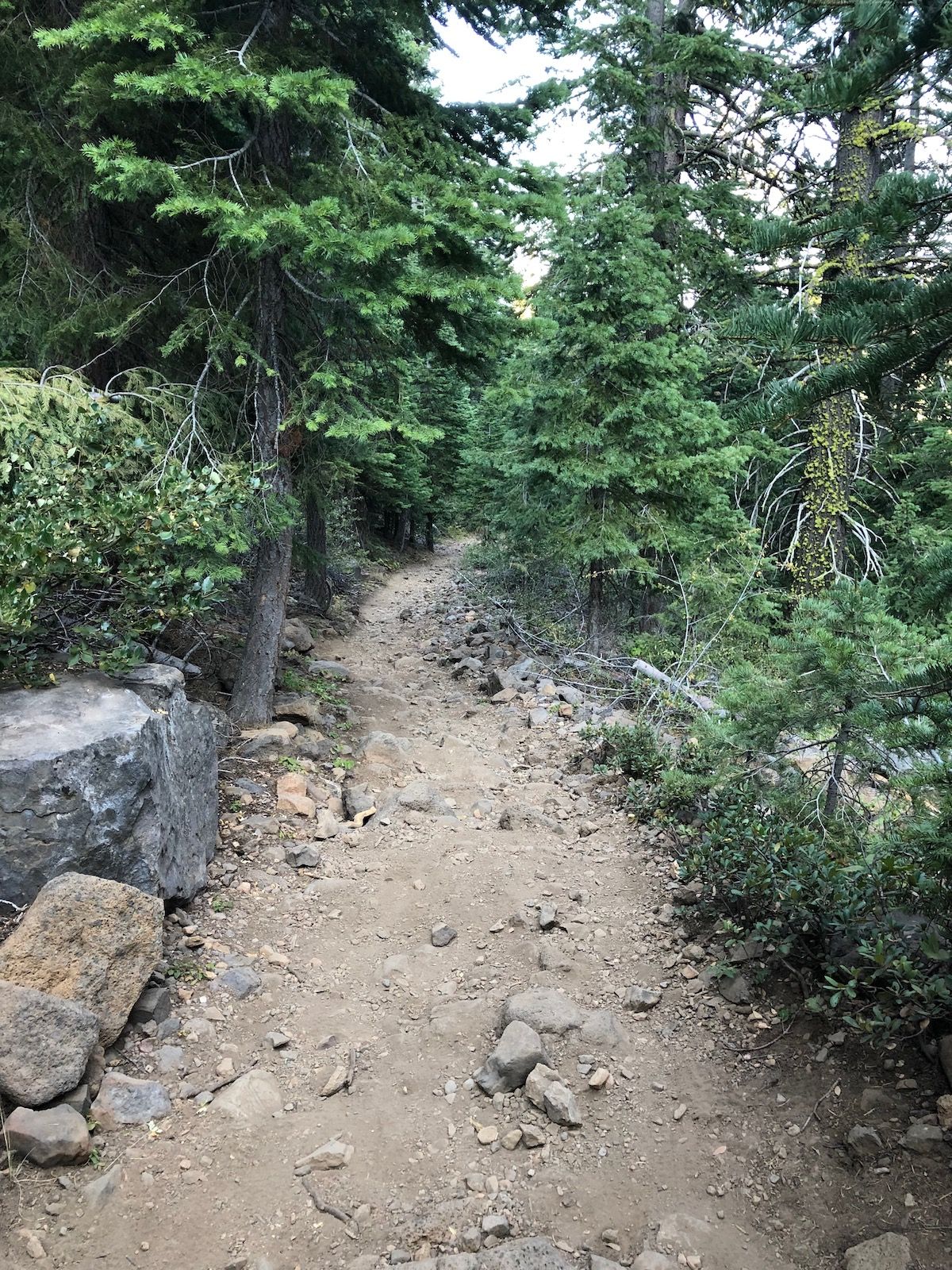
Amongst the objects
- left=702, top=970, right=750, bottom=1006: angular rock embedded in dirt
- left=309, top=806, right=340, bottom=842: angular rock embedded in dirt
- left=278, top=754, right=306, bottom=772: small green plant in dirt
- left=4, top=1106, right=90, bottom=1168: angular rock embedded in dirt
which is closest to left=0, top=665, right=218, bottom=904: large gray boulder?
left=4, top=1106, right=90, bottom=1168: angular rock embedded in dirt

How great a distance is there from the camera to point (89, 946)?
3.80 metres

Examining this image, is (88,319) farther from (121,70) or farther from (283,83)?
(283,83)

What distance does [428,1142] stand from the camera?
3555 mm

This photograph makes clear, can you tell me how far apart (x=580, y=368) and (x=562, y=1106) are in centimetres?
993

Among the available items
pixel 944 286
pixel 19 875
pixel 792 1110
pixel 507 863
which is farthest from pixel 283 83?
pixel 792 1110

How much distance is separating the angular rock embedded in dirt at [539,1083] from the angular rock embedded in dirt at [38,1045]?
211cm

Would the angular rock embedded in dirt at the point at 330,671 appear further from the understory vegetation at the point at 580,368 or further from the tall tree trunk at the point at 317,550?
the tall tree trunk at the point at 317,550

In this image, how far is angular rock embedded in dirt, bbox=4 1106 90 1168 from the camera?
3141 millimetres

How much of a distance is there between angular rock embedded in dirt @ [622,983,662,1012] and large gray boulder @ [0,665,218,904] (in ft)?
9.73

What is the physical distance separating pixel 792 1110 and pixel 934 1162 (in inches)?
23.8

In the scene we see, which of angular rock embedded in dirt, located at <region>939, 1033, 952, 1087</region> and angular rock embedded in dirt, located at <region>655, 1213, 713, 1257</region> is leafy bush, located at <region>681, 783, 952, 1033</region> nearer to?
angular rock embedded in dirt, located at <region>939, 1033, 952, 1087</region>

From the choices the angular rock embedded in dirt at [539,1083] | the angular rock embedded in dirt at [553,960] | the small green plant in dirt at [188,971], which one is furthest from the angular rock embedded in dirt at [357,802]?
the angular rock embedded in dirt at [539,1083]

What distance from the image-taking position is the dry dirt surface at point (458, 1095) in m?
2.99

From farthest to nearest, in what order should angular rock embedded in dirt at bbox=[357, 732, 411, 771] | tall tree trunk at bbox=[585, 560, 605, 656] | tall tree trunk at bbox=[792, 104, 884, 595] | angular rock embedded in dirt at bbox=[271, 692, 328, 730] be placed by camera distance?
tall tree trunk at bbox=[585, 560, 605, 656], tall tree trunk at bbox=[792, 104, 884, 595], angular rock embedded in dirt at bbox=[271, 692, 328, 730], angular rock embedded in dirt at bbox=[357, 732, 411, 771]
